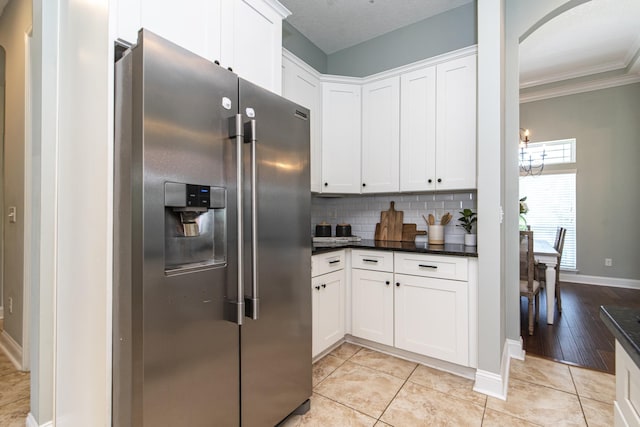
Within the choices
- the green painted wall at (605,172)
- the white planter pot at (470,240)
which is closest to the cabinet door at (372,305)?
the white planter pot at (470,240)

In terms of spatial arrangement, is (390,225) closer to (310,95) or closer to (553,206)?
(310,95)

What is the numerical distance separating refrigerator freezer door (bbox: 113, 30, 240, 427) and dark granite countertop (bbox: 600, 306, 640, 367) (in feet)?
4.29

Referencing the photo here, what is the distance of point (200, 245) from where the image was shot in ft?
4.14

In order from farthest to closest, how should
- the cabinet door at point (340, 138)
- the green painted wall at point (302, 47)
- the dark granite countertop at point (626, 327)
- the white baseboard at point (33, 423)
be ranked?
the green painted wall at point (302, 47), the cabinet door at point (340, 138), the white baseboard at point (33, 423), the dark granite countertop at point (626, 327)

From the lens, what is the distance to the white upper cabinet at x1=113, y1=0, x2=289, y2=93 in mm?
1250

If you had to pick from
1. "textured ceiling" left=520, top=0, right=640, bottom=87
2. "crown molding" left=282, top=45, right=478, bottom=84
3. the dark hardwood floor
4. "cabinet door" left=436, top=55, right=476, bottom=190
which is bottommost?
the dark hardwood floor

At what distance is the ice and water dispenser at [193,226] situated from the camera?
3.73 ft

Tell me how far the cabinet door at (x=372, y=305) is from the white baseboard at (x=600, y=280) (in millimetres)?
4680

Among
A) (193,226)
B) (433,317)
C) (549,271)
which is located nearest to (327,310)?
(433,317)

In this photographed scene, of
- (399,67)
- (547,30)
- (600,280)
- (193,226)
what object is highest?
(547,30)

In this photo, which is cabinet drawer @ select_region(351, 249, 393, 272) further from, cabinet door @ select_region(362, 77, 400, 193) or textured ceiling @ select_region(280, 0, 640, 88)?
textured ceiling @ select_region(280, 0, 640, 88)

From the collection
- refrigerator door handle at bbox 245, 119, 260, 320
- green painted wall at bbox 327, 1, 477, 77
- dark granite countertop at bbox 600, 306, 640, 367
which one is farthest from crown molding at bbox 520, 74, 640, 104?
refrigerator door handle at bbox 245, 119, 260, 320

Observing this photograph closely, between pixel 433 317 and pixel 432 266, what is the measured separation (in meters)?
0.40

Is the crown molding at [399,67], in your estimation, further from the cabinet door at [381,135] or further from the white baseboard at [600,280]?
the white baseboard at [600,280]
